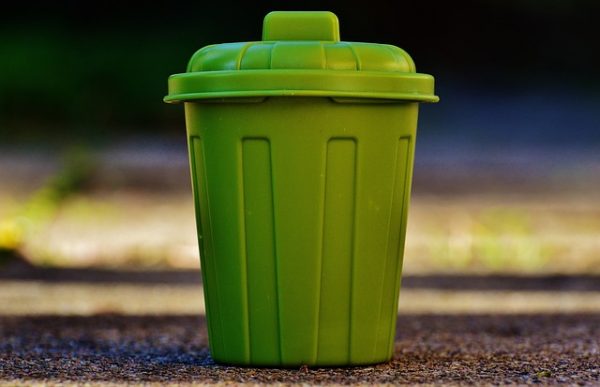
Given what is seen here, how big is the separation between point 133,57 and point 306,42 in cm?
998

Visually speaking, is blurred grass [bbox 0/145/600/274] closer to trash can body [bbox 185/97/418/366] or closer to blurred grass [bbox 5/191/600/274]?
blurred grass [bbox 5/191/600/274]

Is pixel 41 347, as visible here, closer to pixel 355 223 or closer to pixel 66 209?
pixel 355 223

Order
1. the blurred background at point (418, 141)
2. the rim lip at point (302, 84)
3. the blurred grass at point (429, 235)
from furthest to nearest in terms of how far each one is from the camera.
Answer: the blurred background at point (418, 141) < the blurred grass at point (429, 235) < the rim lip at point (302, 84)

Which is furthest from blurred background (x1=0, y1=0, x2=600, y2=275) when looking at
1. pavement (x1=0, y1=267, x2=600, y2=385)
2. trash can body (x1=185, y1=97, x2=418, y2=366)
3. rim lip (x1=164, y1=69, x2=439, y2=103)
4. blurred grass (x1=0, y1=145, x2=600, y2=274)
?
rim lip (x1=164, y1=69, x2=439, y2=103)

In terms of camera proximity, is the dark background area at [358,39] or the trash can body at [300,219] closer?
the trash can body at [300,219]

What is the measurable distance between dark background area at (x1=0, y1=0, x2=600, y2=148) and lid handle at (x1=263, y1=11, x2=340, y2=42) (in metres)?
7.26

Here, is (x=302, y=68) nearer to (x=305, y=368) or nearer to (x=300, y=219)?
(x=300, y=219)

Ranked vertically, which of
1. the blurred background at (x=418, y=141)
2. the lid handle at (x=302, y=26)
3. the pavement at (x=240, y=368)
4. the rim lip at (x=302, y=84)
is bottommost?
the blurred background at (x=418, y=141)

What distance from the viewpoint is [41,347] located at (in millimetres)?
3396

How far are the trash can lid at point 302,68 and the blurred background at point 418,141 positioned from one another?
2698 millimetres

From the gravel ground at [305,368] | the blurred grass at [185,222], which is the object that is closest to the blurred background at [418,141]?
the blurred grass at [185,222]

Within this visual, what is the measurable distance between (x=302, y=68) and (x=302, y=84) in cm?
4

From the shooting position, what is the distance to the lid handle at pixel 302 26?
2.94 m

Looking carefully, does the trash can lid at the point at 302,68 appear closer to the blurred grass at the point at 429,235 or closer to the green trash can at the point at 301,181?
the green trash can at the point at 301,181
